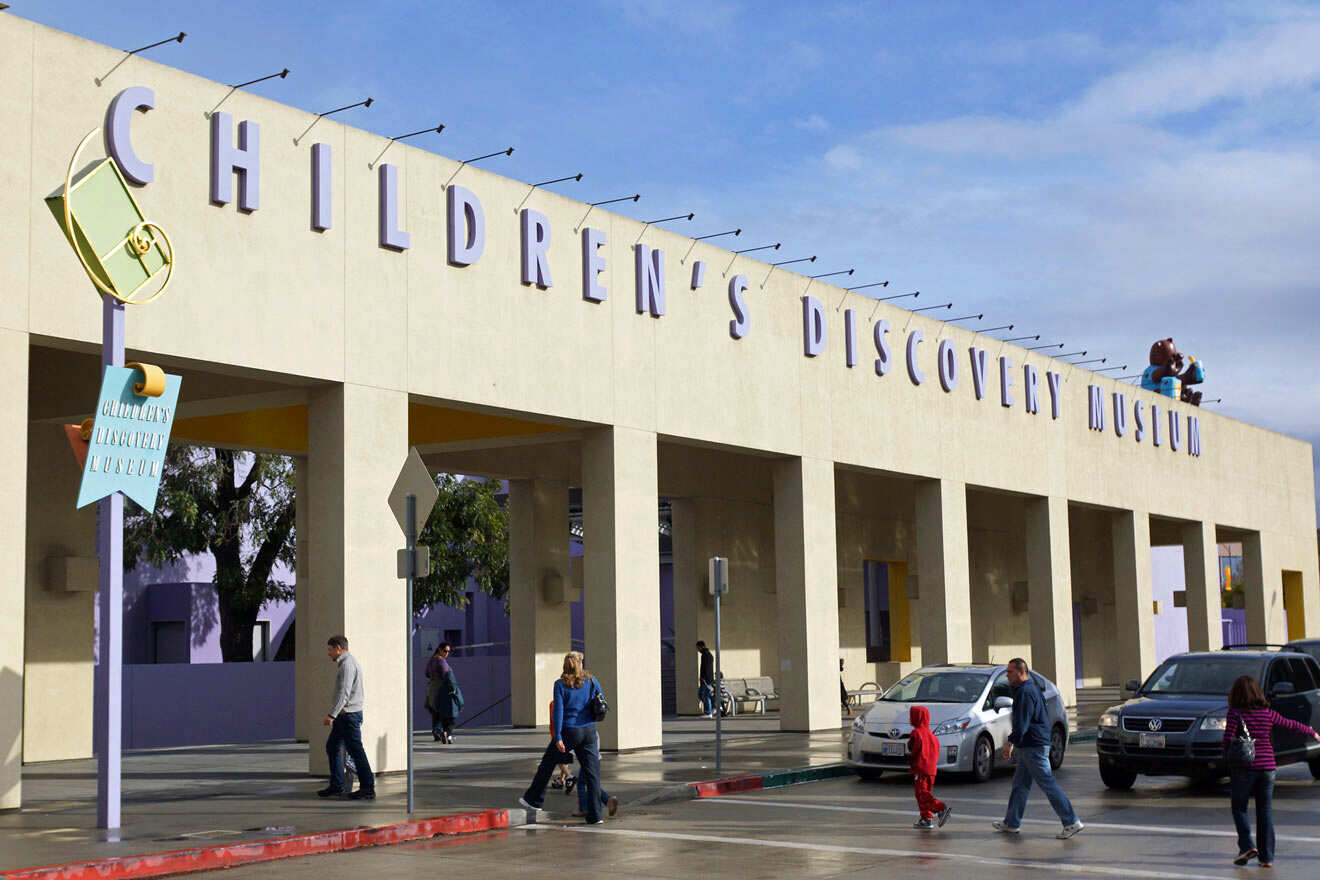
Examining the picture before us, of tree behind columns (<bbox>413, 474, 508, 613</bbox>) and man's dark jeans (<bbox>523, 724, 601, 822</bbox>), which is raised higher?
tree behind columns (<bbox>413, 474, 508, 613</bbox>)

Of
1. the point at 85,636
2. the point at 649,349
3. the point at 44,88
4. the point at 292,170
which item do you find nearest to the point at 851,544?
the point at 649,349

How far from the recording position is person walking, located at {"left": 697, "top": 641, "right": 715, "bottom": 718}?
3259cm

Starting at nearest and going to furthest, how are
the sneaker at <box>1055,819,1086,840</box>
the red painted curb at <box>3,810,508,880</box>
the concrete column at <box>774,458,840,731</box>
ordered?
the red painted curb at <box>3,810,508,880</box>
the sneaker at <box>1055,819,1086,840</box>
the concrete column at <box>774,458,840,731</box>

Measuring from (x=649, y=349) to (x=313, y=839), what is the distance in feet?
38.5

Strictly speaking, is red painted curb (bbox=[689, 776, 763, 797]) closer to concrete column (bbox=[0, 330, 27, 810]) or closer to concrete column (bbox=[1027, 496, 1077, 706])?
concrete column (bbox=[0, 330, 27, 810])

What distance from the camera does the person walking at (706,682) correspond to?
32.6 meters

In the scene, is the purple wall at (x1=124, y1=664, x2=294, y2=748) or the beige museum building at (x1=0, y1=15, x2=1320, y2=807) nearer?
the beige museum building at (x1=0, y1=15, x2=1320, y2=807)

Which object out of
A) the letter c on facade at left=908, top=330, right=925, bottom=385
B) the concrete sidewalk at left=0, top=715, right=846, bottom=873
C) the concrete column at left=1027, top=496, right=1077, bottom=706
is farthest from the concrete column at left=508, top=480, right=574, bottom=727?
the concrete column at left=1027, top=496, right=1077, bottom=706

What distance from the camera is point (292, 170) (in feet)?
60.3

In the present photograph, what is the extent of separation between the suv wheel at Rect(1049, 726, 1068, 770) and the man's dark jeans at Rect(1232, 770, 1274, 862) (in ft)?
25.8

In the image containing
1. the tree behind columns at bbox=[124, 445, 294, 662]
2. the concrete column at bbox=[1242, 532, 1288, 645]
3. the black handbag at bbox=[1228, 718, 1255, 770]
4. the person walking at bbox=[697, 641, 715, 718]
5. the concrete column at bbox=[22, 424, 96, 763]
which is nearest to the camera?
the black handbag at bbox=[1228, 718, 1255, 770]

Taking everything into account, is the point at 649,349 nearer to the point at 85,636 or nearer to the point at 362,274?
the point at 362,274

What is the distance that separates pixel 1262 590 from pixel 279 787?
36.1 meters

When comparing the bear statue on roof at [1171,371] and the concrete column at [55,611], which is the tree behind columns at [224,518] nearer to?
the concrete column at [55,611]
